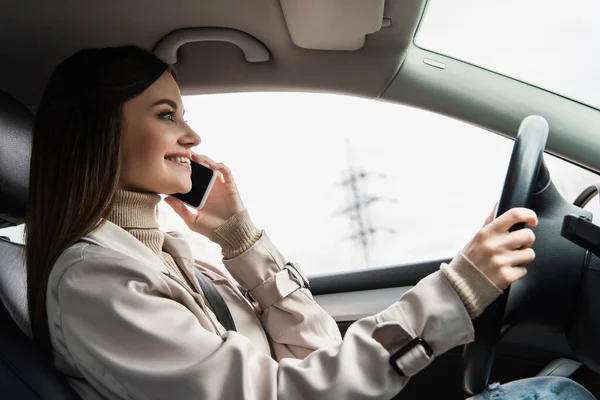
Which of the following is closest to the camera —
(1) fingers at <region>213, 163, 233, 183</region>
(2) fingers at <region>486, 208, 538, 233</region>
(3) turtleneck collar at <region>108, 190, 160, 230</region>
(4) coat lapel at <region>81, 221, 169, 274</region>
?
(2) fingers at <region>486, 208, 538, 233</region>

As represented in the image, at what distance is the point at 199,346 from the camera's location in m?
1.05

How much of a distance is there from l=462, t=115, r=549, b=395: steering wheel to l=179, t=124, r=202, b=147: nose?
704 millimetres

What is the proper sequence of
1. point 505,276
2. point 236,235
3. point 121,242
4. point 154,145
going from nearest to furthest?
1. point 505,276
2. point 121,242
3. point 154,145
4. point 236,235

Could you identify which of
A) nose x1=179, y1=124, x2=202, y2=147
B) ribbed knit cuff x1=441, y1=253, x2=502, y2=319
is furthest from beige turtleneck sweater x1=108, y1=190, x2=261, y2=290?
ribbed knit cuff x1=441, y1=253, x2=502, y2=319

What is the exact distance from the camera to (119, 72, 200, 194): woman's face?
52.9 inches

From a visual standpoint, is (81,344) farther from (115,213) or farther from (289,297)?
(289,297)

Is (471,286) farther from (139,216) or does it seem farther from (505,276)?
(139,216)

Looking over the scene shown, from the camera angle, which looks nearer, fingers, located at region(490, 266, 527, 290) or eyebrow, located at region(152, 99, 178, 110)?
→ fingers, located at region(490, 266, 527, 290)

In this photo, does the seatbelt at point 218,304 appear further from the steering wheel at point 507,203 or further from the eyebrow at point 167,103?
the steering wheel at point 507,203

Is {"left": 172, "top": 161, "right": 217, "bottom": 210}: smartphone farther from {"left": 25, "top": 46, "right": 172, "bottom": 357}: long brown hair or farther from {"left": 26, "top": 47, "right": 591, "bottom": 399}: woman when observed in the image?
{"left": 25, "top": 46, "right": 172, "bottom": 357}: long brown hair

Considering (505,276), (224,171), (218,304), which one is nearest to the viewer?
(505,276)

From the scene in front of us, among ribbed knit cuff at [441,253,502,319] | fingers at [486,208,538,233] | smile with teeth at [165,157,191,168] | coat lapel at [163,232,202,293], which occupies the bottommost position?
coat lapel at [163,232,202,293]

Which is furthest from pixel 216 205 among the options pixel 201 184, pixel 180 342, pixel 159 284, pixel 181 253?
pixel 180 342

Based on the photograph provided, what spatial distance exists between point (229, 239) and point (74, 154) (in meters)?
0.50
